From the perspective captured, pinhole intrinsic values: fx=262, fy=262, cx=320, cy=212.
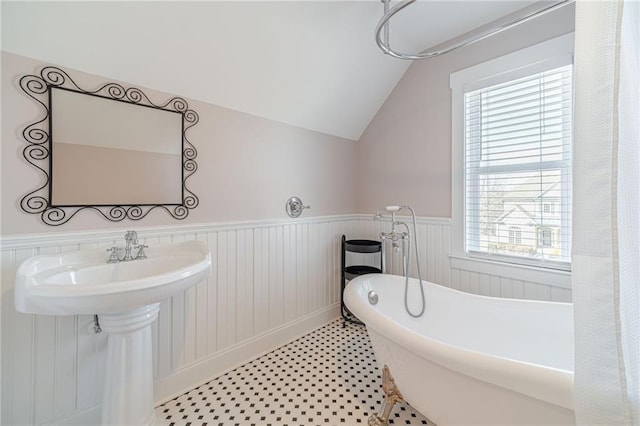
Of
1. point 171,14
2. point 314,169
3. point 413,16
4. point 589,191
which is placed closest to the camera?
point 589,191

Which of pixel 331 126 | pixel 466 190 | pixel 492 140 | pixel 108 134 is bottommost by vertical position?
pixel 466 190

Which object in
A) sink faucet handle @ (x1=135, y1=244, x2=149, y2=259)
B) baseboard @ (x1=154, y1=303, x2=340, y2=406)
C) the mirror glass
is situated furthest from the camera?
baseboard @ (x1=154, y1=303, x2=340, y2=406)

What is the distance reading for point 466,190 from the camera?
2025mm

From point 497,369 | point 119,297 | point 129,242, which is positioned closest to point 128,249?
point 129,242

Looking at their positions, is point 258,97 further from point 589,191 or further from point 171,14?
point 589,191

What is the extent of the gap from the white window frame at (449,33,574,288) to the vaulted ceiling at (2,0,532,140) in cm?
34

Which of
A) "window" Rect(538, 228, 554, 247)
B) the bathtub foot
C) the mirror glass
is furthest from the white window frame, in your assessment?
the mirror glass

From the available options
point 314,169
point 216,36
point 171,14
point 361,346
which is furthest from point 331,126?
point 361,346

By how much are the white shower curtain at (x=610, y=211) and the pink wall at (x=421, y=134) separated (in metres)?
1.46

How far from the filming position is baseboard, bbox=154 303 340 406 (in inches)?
61.2

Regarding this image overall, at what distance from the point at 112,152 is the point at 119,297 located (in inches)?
32.7

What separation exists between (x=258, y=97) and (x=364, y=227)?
1599 millimetres

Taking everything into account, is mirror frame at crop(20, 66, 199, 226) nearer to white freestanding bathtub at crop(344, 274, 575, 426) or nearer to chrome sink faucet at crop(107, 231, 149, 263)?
chrome sink faucet at crop(107, 231, 149, 263)

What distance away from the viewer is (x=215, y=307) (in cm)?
177
